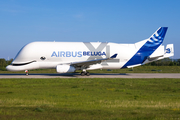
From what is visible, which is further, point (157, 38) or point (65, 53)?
point (157, 38)

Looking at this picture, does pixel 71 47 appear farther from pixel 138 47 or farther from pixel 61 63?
pixel 138 47

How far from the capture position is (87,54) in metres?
31.9

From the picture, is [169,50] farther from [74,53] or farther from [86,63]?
[74,53]

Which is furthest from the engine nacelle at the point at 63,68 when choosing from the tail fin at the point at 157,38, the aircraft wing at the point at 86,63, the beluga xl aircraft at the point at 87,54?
the tail fin at the point at 157,38

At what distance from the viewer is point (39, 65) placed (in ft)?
100

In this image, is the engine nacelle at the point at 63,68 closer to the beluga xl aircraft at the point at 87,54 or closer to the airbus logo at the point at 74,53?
the beluga xl aircraft at the point at 87,54

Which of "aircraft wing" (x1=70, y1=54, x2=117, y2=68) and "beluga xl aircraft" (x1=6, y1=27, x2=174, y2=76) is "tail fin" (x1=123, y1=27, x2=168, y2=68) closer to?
"beluga xl aircraft" (x1=6, y1=27, x2=174, y2=76)

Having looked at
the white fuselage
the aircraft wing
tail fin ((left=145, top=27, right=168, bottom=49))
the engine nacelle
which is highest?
tail fin ((left=145, top=27, right=168, bottom=49))

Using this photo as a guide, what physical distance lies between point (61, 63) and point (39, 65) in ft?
10.6

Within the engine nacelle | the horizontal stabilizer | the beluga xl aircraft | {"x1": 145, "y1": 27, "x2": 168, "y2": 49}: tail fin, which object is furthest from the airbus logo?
the horizontal stabilizer

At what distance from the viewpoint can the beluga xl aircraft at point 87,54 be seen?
30.4 metres

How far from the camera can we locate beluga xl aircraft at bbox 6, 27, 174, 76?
3036 cm

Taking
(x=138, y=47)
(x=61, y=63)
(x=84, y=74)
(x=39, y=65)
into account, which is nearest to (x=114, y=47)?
(x=138, y=47)

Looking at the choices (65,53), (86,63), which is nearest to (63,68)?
(65,53)
